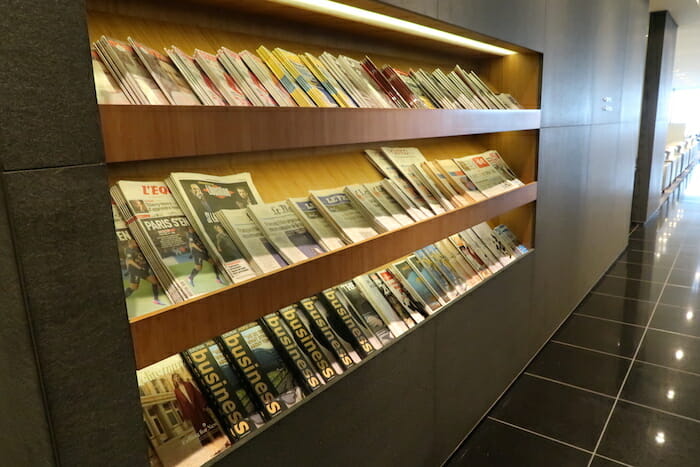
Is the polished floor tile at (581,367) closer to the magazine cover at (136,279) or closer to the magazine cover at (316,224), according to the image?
the magazine cover at (316,224)

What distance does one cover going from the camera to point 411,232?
1892 mm

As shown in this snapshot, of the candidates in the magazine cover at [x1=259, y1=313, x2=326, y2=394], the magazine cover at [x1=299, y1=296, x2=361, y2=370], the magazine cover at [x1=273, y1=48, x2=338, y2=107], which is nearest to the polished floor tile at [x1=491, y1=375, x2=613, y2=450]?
the magazine cover at [x1=299, y1=296, x2=361, y2=370]

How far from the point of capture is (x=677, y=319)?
13.3 feet

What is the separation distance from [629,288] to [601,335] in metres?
1.27

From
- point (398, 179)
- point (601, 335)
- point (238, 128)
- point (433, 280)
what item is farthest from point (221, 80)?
point (601, 335)

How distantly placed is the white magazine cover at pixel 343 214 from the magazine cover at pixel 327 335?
27cm

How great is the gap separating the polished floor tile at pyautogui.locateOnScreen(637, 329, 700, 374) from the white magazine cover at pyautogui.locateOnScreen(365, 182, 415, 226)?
241cm

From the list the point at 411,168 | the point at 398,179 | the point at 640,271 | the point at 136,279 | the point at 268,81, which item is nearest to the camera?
the point at 136,279

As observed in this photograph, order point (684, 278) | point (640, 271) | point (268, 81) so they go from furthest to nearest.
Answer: point (640, 271)
point (684, 278)
point (268, 81)

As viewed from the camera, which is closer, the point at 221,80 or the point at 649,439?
the point at 221,80

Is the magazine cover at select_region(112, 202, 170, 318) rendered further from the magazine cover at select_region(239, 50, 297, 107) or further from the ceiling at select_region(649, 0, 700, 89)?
the ceiling at select_region(649, 0, 700, 89)

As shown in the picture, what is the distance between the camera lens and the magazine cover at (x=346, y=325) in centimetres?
176

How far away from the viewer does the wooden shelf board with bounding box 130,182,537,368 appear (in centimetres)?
108

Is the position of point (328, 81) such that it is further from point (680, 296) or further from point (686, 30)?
point (686, 30)
